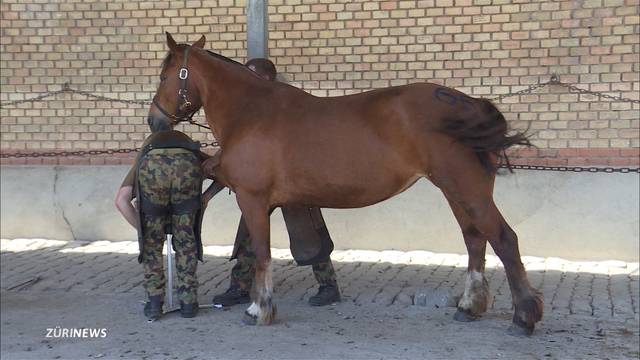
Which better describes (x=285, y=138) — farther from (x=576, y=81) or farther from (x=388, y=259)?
(x=576, y=81)

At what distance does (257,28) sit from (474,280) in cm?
267

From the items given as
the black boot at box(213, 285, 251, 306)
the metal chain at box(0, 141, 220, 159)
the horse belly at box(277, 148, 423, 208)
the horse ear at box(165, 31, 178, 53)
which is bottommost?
the black boot at box(213, 285, 251, 306)

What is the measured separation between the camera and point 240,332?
5176 mm

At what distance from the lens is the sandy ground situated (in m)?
4.71

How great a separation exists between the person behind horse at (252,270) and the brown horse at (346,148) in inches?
16.9

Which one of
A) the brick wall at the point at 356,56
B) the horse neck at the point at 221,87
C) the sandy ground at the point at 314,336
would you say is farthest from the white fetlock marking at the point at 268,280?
the brick wall at the point at 356,56

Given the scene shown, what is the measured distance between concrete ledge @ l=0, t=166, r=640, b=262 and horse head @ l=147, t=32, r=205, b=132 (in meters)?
2.95

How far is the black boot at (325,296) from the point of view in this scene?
19.2ft

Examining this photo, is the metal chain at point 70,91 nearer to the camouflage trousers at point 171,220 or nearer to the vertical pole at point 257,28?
the vertical pole at point 257,28

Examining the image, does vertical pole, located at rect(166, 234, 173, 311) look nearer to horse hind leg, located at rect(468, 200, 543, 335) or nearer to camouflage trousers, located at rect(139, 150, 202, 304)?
camouflage trousers, located at rect(139, 150, 202, 304)

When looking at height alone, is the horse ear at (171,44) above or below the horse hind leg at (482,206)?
above

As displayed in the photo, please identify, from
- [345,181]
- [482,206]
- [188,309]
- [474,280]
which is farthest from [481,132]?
[188,309]

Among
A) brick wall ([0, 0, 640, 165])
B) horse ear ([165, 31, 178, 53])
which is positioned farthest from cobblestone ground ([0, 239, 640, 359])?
horse ear ([165, 31, 178, 53])

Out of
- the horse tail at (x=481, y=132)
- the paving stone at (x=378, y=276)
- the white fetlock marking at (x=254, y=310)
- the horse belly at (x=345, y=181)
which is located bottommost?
the paving stone at (x=378, y=276)
